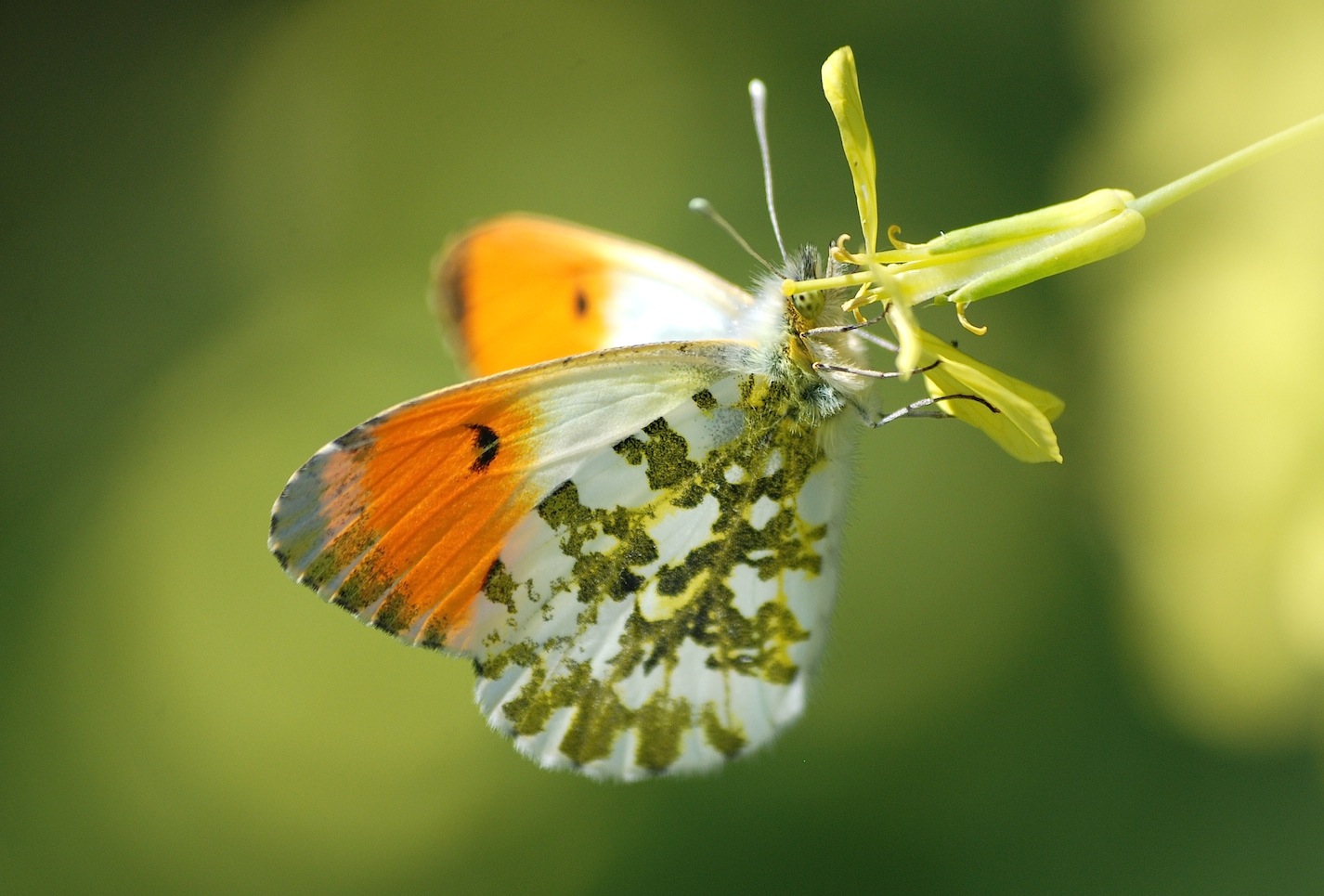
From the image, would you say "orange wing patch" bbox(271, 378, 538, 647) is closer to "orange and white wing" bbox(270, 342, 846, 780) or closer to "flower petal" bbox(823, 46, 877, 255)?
"orange and white wing" bbox(270, 342, 846, 780)

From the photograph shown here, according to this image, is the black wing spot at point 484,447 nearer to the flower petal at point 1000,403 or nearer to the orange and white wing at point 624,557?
the orange and white wing at point 624,557

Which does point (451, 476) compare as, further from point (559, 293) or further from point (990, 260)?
point (990, 260)

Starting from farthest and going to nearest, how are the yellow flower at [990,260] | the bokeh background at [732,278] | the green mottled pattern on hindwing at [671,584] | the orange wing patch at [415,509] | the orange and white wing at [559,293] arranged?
the bokeh background at [732,278], the orange and white wing at [559,293], the green mottled pattern on hindwing at [671,584], the orange wing patch at [415,509], the yellow flower at [990,260]

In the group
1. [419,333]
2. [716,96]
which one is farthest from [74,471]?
[716,96]

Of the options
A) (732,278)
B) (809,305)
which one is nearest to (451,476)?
(809,305)

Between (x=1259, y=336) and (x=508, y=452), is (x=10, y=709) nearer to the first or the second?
(x=508, y=452)

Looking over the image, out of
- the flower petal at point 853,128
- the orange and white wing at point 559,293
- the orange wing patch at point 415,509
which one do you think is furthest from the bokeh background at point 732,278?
the orange wing patch at point 415,509

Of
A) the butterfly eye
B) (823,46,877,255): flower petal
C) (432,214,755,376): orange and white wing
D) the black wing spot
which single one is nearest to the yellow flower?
(823,46,877,255): flower petal
